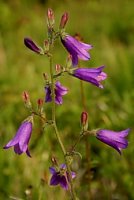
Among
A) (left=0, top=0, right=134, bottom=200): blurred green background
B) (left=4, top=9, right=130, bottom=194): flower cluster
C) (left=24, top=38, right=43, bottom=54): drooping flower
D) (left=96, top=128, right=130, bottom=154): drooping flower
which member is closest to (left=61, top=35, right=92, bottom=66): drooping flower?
(left=4, top=9, right=130, bottom=194): flower cluster

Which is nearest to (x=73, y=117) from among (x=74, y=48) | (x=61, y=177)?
(x=61, y=177)

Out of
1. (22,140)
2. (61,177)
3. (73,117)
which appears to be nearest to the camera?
(22,140)

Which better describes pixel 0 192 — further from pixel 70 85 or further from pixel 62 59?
pixel 62 59

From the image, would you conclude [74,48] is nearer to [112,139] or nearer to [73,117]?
[112,139]

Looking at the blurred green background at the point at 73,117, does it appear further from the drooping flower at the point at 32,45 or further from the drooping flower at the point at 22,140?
the drooping flower at the point at 32,45

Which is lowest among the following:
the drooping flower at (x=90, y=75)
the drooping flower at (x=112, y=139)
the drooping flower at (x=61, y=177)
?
the drooping flower at (x=61, y=177)

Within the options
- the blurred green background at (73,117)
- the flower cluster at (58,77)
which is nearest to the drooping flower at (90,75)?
the flower cluster at (58,77)

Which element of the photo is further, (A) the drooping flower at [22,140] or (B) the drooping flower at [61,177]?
(B) the drooping flower at [61,177]

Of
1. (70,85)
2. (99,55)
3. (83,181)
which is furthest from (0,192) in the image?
(99,55)

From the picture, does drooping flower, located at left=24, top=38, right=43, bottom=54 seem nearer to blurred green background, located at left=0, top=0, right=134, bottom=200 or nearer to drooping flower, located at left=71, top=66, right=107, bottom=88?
drooping flower, located at left=71, top=66, right=107, bottom=88
